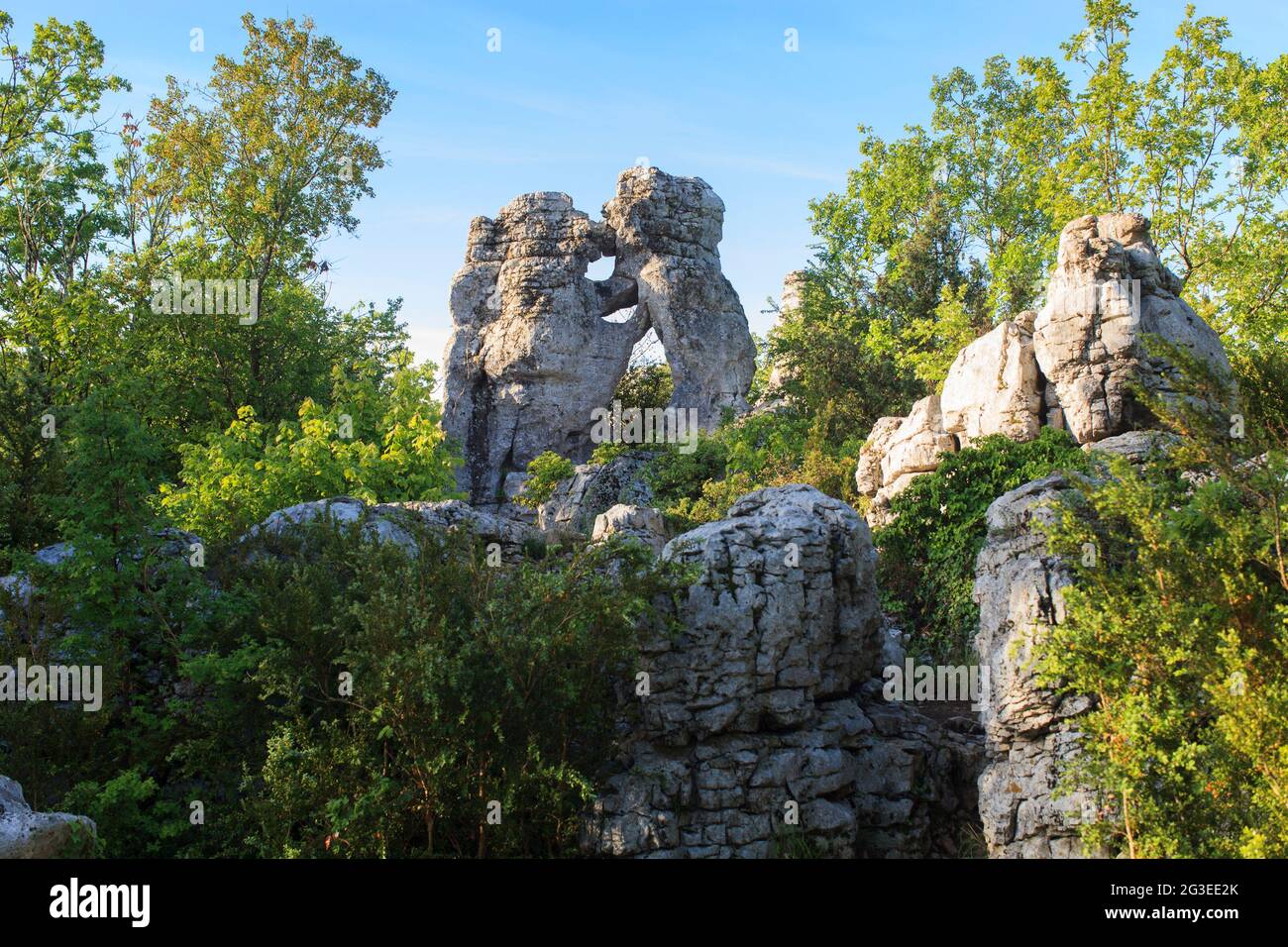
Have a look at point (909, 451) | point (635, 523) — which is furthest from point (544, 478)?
point (635, 523)

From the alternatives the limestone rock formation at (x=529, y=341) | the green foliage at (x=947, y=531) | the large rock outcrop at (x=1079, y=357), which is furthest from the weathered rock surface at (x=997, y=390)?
the limestone rock formation at (x=529, y=341)

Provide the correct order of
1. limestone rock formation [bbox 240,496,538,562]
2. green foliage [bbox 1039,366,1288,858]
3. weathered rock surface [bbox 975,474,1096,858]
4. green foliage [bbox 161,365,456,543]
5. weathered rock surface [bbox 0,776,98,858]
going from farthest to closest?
green foliage [bbox 161,365,456,543]
limestone rock formation [bbox 240,496,538,562]
weathered rock surface [bbox 975,474,1096,858]
green foliage [bbox 1039,366,1288,858]
weathered rock surface [bbox 0,776,98,858]

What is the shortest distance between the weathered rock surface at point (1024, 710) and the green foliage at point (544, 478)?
1477cm

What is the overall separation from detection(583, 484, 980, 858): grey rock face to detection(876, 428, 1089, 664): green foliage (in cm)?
392

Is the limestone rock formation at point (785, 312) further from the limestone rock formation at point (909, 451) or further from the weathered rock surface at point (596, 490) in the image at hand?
the limestone rock formation at point (909, 451)

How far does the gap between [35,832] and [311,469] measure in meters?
8.77

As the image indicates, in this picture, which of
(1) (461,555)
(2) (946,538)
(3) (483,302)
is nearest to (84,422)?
(1) (461,555)

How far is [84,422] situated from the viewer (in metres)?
9.77

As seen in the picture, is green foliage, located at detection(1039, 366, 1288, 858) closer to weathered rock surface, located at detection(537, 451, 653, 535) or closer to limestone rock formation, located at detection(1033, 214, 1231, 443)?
limestone rock formation, located at detection(1033, 214, 1231, 443)

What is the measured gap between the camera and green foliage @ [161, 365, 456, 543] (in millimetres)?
14469

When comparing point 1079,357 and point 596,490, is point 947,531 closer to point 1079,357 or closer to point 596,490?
point 1079,357

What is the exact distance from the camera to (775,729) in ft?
33.9

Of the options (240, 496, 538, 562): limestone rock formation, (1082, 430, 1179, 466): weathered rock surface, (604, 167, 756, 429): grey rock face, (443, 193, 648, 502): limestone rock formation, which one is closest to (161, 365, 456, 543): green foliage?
(240, 496, 538, 562): limestone rock formation

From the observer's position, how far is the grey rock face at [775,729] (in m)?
9.65
